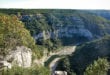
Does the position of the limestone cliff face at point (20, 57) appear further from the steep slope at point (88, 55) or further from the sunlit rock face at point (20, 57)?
the steep slope at point (88, 55)

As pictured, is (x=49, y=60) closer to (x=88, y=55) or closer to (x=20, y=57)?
(x=88, y=55)

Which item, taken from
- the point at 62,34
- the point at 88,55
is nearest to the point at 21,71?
the point at 88,55

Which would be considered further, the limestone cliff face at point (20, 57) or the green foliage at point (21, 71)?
the limestone cliff face at point (20, 57)

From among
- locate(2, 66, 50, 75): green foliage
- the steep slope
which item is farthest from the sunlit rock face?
the steep slope

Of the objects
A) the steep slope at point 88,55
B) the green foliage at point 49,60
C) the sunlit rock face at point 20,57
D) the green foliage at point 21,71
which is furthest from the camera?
the green foliage at point 49,60

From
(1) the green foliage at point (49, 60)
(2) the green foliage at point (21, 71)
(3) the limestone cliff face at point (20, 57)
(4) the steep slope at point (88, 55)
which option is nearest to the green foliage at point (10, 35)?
(3) the limestone cliff face at point (20, 57)

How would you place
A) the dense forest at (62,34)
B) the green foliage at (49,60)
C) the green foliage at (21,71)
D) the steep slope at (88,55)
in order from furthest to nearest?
the green foliage at (49,60)
the steep slope at (88,55)
the dense forest at (62,34)
the green foliage at (21,71)
